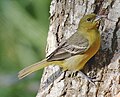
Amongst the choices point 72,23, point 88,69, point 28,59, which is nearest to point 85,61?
point 88,69

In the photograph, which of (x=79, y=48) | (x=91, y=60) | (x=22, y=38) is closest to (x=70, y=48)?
(x=79, y=48)

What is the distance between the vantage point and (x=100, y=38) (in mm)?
5559

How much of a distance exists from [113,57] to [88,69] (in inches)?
11.4

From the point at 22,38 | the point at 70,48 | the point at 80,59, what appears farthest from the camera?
the point at 22,38

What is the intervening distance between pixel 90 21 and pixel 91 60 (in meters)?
0.39

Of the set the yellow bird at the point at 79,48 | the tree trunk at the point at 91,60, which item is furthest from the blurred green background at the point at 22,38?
the yellow bird at the point at 79,48

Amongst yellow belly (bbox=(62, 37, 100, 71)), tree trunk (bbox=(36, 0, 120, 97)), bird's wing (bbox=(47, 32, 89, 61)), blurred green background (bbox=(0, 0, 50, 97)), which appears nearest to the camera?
tree trunk (bbox=(36, 0, 120, 97))

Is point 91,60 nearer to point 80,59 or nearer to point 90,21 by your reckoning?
point 80,59

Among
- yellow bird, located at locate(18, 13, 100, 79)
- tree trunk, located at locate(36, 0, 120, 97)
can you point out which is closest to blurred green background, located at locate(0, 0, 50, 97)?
tree trunk, located at locate(36, 0, 120, 97)

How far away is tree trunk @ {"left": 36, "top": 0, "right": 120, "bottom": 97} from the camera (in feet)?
17.5

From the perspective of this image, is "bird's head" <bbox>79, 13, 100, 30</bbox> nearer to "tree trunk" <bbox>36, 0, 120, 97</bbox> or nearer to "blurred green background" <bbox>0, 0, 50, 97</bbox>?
"tree trunk" <bbox>36, 0, 120, 97</bbox>

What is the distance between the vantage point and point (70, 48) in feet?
18.6

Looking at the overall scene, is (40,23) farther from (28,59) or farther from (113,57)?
(113,57)

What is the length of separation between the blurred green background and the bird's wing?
161 cm
